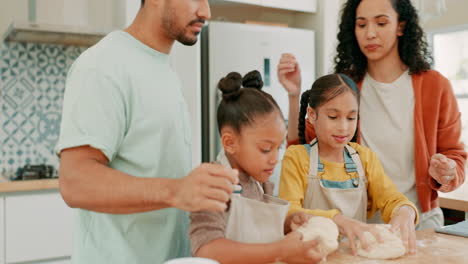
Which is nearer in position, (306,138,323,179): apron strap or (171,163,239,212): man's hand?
(171,163,239,212): man's hand

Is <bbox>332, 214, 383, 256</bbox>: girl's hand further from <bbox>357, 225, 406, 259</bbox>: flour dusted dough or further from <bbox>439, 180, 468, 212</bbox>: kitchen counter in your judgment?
<bbox>439, 180, 468, 212</bbox>: kitchen counter

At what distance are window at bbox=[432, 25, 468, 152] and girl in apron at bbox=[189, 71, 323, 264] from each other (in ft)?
11.5

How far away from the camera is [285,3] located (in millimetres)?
2744

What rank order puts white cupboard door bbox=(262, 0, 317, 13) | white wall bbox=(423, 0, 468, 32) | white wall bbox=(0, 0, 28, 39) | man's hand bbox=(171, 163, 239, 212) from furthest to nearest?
white wall bbox=(423, 0, 468, 32) → white cupboard door bbox=(262, 0, 317, 13) → white wall bbox=(0, 0, 28, 39) → man's hand bbox=(171, 163, 239, 212)

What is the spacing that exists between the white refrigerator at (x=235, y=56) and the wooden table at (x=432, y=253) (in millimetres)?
1271

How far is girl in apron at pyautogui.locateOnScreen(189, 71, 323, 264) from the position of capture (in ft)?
2.75

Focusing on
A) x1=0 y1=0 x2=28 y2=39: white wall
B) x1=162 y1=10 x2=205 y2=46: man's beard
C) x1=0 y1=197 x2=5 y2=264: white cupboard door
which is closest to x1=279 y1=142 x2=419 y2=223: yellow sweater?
x1=162 y1=10 x2=205 y2=46: man's beard

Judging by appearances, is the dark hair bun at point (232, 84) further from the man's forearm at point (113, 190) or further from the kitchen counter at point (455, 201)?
the kitchen counter at point (455, 201)

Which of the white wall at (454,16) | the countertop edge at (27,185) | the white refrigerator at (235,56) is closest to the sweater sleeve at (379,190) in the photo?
the white refrigerator at (235,56)

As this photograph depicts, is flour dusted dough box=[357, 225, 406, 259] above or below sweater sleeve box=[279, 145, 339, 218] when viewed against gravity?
below

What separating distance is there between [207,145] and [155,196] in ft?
5.80

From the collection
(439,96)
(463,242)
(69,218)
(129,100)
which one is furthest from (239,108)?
(69,218)

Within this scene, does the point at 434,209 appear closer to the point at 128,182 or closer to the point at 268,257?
the point at 268,257

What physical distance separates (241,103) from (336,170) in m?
0.43
